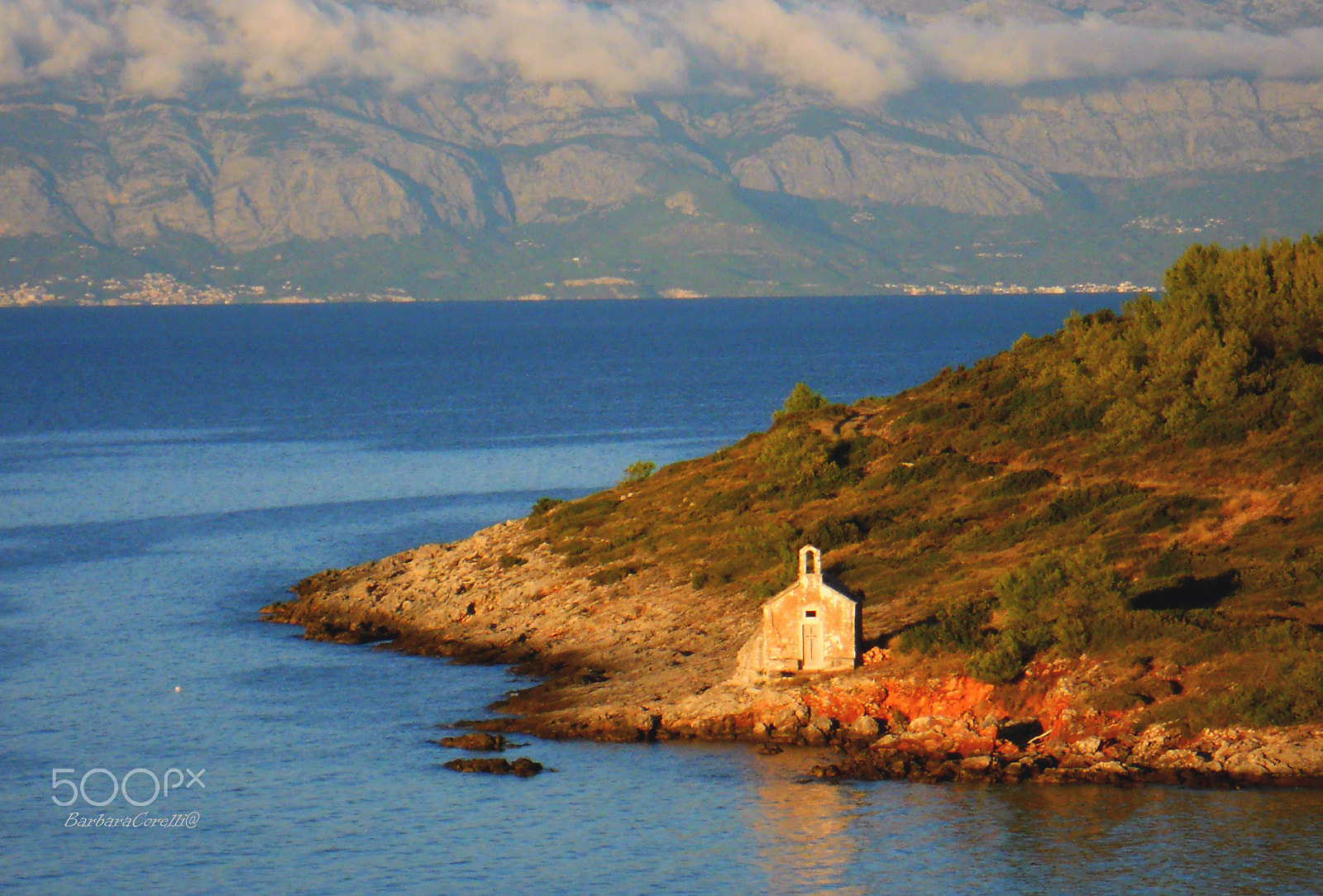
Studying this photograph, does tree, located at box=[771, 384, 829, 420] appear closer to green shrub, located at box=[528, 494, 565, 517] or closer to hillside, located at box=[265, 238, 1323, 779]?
hillside, located at box=[265, 238, 1323, 779]

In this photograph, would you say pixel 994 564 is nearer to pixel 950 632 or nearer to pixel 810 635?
pixel 950 632

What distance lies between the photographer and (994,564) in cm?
6488

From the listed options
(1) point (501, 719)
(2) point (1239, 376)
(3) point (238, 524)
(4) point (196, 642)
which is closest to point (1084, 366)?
(2) point (1239, 376)

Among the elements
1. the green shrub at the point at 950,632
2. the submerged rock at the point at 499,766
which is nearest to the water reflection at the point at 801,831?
the green shrub at the point at 950,632

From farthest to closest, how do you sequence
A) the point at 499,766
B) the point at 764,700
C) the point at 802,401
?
1. the point at 802,401
2. the point at 764,700
3. the point at 499,766

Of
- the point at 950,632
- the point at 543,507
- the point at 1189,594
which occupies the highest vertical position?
the point at 543,507

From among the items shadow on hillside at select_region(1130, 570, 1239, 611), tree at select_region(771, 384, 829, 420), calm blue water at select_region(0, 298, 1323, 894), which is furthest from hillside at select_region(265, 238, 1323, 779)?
calm blue water at select_region(0, 298, 1323, 894)

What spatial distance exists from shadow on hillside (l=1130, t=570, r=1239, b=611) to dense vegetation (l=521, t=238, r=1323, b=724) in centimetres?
8

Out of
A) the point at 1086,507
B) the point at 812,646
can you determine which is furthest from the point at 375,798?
the point at 1086,507

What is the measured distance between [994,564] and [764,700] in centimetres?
1427

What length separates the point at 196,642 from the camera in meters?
72.1

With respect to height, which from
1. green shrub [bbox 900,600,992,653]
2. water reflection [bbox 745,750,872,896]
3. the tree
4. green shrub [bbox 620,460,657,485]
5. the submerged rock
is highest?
the tree

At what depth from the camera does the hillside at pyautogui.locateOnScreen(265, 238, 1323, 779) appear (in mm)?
52875

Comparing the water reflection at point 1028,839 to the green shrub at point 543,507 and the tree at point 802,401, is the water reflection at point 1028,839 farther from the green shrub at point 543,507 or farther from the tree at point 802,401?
the tree at point 802,401
